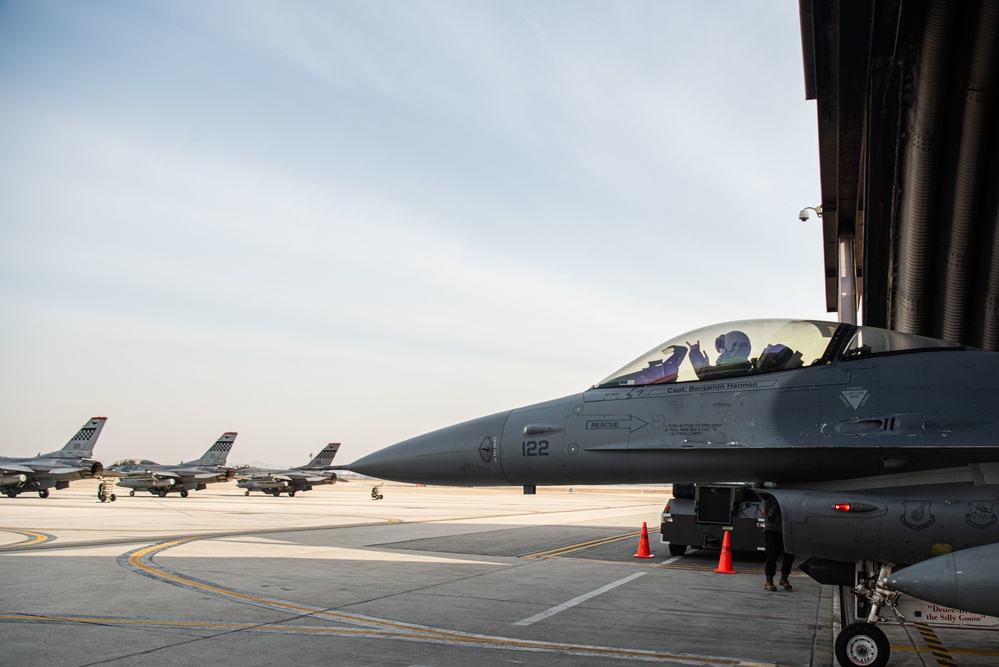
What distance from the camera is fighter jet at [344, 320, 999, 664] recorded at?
20.3 ft

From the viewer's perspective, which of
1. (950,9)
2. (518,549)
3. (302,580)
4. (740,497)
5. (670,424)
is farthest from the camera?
(518,549)

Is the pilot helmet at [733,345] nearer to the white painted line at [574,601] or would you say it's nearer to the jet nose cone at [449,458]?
the jet nose cone at [449,458]

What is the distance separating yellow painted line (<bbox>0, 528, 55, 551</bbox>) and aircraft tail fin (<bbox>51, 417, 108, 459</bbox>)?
909 inches

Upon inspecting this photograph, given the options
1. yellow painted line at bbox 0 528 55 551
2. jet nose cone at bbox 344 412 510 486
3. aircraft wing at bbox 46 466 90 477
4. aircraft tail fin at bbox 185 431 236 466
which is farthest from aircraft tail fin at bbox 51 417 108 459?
jet nose cone at bbox 344 412 510 486

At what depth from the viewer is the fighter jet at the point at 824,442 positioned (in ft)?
20.3

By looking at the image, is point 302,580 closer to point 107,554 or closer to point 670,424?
point 107,554

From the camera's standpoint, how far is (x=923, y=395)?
6.41 meters

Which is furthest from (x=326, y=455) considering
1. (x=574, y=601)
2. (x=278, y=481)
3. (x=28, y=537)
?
(x=574, y=601)

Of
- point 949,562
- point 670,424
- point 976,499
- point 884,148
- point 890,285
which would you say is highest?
point 884,148

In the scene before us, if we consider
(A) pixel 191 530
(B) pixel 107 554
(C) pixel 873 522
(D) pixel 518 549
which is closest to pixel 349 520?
(A) pixel 191 530

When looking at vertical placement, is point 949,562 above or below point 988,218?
below

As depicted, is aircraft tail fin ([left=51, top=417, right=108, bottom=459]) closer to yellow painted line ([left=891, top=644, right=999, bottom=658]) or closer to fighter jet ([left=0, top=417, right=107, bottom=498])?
fighter jet ([left=0, top=417, right=107, bottom=498])

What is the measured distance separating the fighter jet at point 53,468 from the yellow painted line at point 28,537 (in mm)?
19606

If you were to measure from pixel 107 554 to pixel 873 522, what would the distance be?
12.6 m
